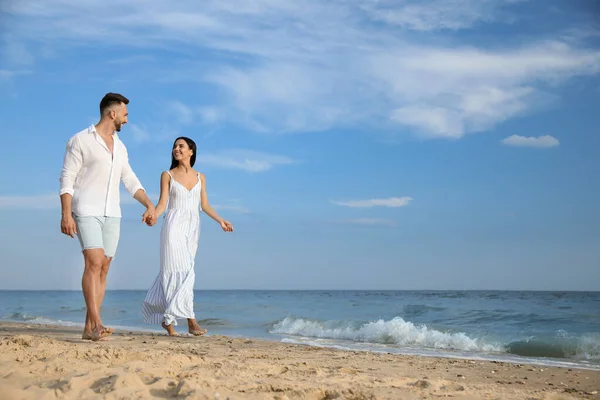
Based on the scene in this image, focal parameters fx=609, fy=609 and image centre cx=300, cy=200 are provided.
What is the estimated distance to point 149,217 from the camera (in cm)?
563

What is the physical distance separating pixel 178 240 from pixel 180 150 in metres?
0.98

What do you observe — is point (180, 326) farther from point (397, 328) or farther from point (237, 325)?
point (397, 328)

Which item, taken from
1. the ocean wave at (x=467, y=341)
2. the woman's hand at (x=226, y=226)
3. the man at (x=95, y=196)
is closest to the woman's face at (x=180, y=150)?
the woman's hand at (x=226, y=226)

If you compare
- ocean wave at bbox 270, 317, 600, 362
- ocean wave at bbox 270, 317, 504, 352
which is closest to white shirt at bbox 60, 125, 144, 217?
ocean wave at bbox 270, 317, 600, 362

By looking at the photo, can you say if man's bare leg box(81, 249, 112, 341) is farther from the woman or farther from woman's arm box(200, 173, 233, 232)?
woman's arm box(200, 173, 233, 232)

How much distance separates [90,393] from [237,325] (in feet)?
27.5

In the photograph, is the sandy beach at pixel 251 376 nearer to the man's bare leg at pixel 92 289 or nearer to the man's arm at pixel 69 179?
the man's bare leg at pixel 92 289

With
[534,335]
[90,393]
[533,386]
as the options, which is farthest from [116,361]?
[534,335]

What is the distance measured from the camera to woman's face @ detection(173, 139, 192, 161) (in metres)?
6.63

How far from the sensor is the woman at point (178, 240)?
252 inches

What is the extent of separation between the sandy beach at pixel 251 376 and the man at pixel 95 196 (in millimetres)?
564

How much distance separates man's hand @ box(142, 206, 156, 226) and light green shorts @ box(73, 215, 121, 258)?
0.24m

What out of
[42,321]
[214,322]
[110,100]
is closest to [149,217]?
[110,100]

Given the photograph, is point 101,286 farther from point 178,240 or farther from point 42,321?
point 42,321
